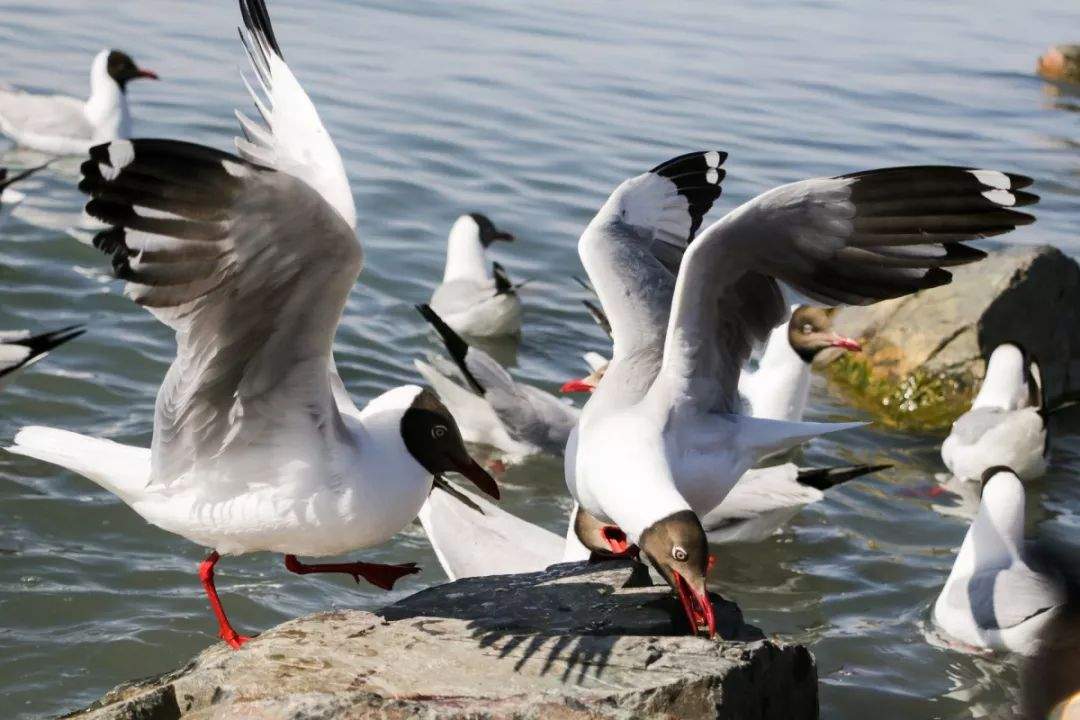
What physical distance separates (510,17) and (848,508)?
13815mm

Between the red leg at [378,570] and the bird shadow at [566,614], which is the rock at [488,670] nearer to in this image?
the bird shadow at [566,614]

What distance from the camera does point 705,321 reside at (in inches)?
→ 224

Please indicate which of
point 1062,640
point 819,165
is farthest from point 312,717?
point 819,165

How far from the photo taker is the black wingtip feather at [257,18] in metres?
5.63

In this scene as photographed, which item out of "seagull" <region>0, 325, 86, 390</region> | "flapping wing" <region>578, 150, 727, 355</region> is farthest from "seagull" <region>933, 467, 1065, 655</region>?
"seagull" <region>0, 325, 86, 390</region>

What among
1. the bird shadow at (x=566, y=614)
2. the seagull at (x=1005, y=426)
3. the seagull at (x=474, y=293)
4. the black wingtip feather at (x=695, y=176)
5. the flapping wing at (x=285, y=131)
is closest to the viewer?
the bird shadow at (x=566, y=614)

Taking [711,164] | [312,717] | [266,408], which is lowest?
[312,717]

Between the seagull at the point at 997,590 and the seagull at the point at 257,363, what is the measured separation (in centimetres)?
246

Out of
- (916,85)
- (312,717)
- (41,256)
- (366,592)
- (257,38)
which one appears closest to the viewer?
(312,717)

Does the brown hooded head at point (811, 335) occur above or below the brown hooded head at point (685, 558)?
below

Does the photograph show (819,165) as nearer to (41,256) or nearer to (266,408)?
(41,256)

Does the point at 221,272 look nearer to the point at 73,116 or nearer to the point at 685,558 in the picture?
the point at 685,558

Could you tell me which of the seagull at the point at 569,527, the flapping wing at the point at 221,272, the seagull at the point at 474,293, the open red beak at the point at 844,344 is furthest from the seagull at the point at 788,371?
the flapping wing at the point at 221,272

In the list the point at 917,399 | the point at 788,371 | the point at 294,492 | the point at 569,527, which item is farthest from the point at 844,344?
the point at 294,492
